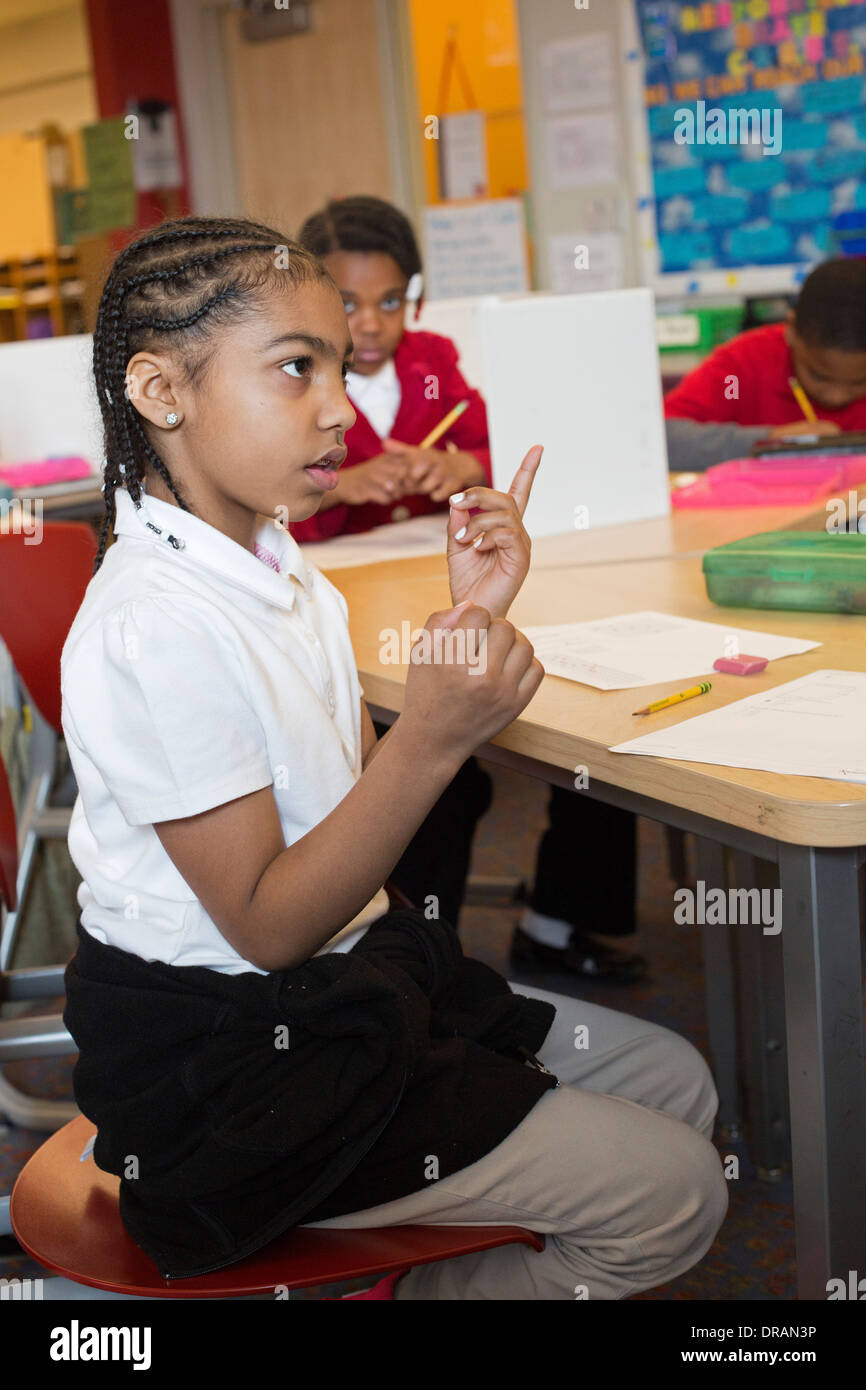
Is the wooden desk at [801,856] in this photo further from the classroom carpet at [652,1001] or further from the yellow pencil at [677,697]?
the classroom carpet at [652,1001]

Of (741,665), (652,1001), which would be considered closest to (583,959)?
(652,1001)

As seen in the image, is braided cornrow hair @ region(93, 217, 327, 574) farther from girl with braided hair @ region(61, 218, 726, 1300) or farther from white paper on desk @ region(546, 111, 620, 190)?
white paper on desk @ region(546, 111, 620, 190)

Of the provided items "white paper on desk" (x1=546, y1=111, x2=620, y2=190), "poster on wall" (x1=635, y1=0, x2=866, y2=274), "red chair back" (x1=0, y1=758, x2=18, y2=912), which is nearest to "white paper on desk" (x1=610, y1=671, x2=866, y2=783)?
"red chair back" (x1=0, y1=758, x2=18, y2=912)

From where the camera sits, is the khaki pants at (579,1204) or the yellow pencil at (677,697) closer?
the khaki pants at (579,1204)

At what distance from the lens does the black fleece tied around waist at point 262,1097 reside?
0.87 meters

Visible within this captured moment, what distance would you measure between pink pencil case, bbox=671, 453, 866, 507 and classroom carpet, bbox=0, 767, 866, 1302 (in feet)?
1.90

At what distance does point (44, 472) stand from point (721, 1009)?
2019mm

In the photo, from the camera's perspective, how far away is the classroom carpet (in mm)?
1438

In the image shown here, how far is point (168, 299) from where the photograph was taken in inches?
37.6

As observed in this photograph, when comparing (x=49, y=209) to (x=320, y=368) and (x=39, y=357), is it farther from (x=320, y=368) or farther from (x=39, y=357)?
(x=320, y=368)

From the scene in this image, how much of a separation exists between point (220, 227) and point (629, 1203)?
0.73 m

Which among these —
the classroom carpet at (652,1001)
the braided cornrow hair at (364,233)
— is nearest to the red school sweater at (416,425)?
the braided cornrow hair at (364,233)

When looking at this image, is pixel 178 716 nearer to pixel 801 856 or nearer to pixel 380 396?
pixel 801 856

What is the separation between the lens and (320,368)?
0.98 metres
